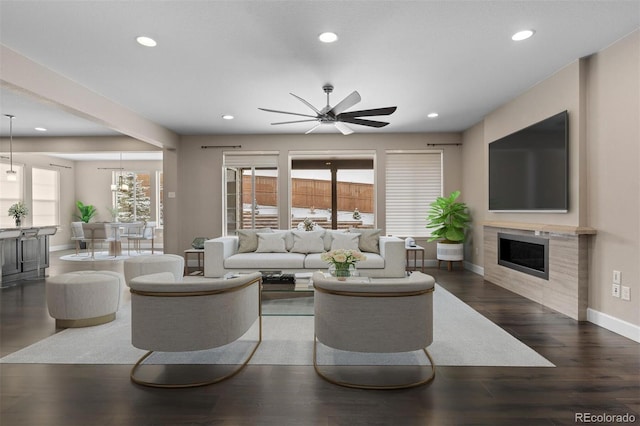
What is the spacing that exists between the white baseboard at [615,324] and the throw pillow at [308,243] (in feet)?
11.0

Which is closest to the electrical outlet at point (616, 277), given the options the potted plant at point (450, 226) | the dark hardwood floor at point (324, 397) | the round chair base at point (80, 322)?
the dark hardwood floor at point (324, 397)

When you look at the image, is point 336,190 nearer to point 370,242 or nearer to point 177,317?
point 370,242

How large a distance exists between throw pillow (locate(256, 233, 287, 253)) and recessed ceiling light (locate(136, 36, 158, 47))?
119 inches

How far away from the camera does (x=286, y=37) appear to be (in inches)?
127

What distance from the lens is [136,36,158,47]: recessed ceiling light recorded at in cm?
323

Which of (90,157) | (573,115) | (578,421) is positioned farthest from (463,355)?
(90,157)

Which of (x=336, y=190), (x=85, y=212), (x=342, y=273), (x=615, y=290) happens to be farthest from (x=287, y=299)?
(x=85, y=212)

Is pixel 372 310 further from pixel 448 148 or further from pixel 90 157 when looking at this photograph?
pixel 90 157

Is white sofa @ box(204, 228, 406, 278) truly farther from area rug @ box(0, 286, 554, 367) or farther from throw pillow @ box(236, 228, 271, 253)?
area rug @ box(0, 286, 554, 367)

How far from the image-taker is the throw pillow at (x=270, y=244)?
5.49 metres

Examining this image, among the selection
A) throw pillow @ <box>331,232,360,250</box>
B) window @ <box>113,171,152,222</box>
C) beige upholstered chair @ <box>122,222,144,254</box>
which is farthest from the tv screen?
window @ <box>113,171,152,222</box>

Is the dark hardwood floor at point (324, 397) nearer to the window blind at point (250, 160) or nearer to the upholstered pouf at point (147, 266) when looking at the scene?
the upholstered pouf at point (147, 266)

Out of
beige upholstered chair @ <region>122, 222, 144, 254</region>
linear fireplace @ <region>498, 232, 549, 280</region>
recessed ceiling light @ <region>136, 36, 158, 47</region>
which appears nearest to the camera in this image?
recessed ceiling light @ <region>136, 36, 158, 47</region>

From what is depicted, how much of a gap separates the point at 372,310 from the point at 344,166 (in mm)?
6528
